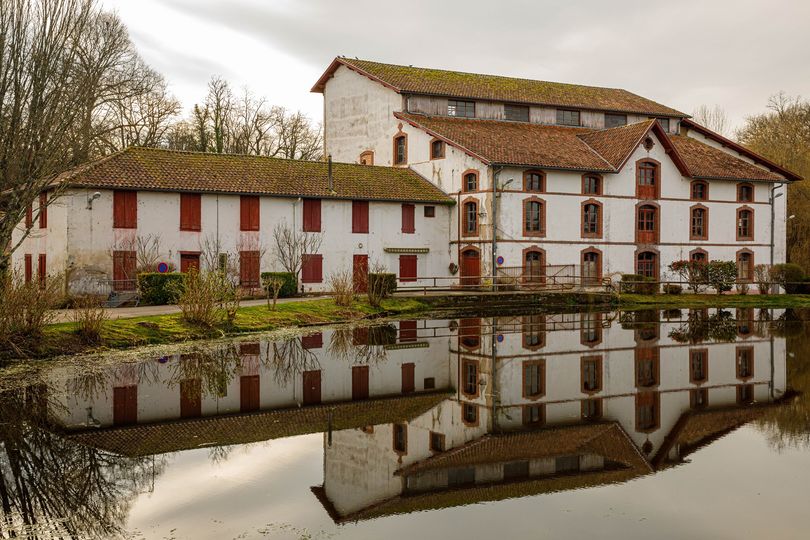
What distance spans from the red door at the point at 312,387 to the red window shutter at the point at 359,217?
795 inches

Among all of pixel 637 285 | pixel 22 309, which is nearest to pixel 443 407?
pixel 22 309

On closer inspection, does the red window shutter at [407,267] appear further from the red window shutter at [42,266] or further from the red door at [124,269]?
the red window shutter at [42,266]

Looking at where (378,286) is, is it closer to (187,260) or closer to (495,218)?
(187,260)

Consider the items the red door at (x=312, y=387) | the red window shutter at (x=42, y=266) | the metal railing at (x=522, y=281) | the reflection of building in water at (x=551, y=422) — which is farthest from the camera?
the metal railing at (x=522, y=281)

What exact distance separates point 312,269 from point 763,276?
24779mm

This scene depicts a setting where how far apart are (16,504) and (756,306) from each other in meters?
33.3

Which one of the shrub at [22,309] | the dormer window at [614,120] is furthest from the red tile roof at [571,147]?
the shrub at [22,309]

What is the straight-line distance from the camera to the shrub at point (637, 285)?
3612 centimetres

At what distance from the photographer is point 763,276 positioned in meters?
40.8

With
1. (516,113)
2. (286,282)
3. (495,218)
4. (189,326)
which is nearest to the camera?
(189,326)

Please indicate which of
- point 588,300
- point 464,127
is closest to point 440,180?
point 464,127

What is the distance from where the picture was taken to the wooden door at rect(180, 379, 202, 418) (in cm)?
1141

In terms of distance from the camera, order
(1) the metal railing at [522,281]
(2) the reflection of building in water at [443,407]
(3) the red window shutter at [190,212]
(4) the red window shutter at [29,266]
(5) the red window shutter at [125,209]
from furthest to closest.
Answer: (1) the metal railing at [522,281], (4) the red window shutter at [29,266], (3) the red window shutter at [190,212], (5) the red window shutter at [125,209], (2) the reflection of building in water at [443,407]

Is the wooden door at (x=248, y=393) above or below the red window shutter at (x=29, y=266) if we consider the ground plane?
below
